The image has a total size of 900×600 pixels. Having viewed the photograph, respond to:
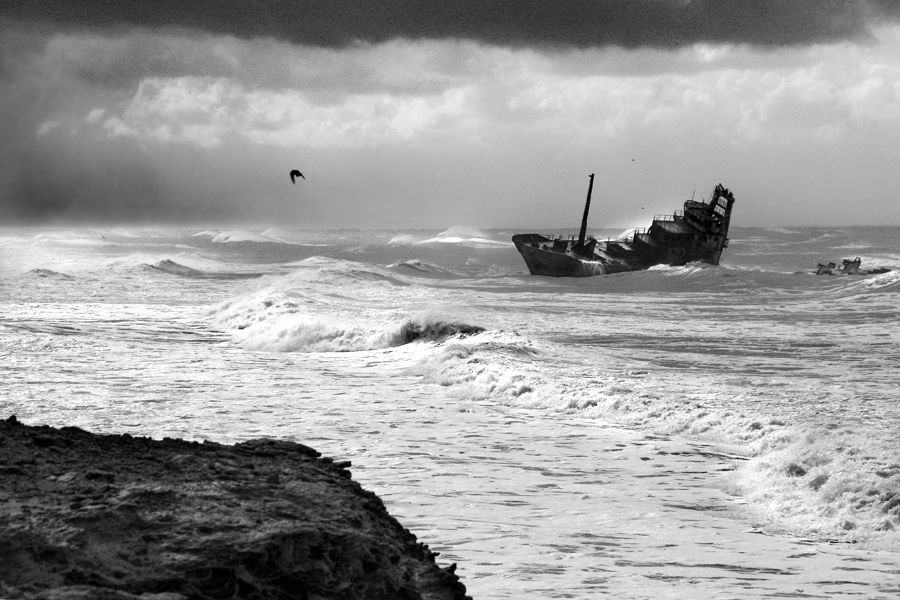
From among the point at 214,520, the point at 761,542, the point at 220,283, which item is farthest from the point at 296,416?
the point at 220,283

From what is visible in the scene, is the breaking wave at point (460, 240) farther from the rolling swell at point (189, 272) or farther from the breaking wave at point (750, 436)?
the breaking wave at point (750, 436)

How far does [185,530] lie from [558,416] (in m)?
7.57

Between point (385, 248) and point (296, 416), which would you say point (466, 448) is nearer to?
point (296, 416)

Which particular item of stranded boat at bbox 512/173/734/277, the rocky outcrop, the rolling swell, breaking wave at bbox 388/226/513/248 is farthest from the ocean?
breaking wave at bbox 388/226/513/248

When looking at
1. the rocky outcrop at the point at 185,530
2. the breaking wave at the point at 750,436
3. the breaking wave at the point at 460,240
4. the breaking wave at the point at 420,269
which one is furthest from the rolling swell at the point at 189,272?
the breaking wave at the point at 460,240

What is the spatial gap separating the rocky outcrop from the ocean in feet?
4.62

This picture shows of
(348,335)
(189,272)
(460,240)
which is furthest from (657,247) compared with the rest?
(460,240)

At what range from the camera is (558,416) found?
412 inches

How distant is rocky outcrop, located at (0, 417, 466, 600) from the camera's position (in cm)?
289

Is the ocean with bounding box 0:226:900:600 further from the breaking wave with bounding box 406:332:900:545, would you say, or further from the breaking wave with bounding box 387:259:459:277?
the breaking wave with bounding box 387:259:459:277

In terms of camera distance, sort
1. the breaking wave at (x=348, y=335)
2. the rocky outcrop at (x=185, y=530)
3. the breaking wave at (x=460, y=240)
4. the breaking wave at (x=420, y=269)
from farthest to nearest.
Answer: the breaking wave at (x=460, y=240)
the breaking wave at (x=420, y=269)
the breaking wave at (x=348, y=335)
the rocky outcrop at (x=185, y=530)

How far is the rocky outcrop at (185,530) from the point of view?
2895mm

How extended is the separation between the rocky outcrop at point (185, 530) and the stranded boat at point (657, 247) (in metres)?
47.5

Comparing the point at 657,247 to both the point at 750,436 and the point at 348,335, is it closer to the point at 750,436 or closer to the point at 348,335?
the point at 348,335
